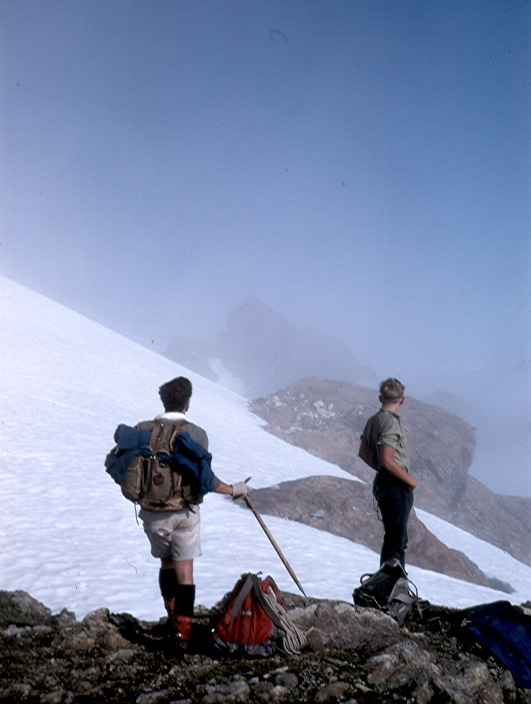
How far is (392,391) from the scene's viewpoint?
533 cm

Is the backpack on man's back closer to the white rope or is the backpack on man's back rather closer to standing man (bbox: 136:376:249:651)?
standing man (bbox: 136:376:249:651)

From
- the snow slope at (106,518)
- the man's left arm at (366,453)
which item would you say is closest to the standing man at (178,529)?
the man's left arm at (366,453)

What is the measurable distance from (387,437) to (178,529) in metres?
2.50

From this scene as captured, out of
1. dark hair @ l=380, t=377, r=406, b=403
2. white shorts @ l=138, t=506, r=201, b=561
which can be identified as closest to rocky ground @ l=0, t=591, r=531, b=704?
white shorts @ l=138, t=506, r=201, b=561

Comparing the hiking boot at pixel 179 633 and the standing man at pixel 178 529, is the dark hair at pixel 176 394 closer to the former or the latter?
the standing man at pixel 178 529

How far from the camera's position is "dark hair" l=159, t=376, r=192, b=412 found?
167 inches

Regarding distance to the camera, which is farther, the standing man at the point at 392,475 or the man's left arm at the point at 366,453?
the man's left arm at the point at 366,453

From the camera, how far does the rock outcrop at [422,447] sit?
36.8m

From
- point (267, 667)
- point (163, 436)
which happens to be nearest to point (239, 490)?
point (163, 436)

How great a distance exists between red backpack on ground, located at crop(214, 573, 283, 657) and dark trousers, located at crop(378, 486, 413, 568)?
1.94 m

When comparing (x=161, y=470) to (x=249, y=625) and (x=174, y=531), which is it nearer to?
(x=174, y=531)

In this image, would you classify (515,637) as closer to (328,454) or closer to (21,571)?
(21,571)

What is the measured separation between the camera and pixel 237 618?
360cm

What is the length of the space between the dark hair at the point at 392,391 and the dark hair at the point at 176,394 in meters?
2.39
